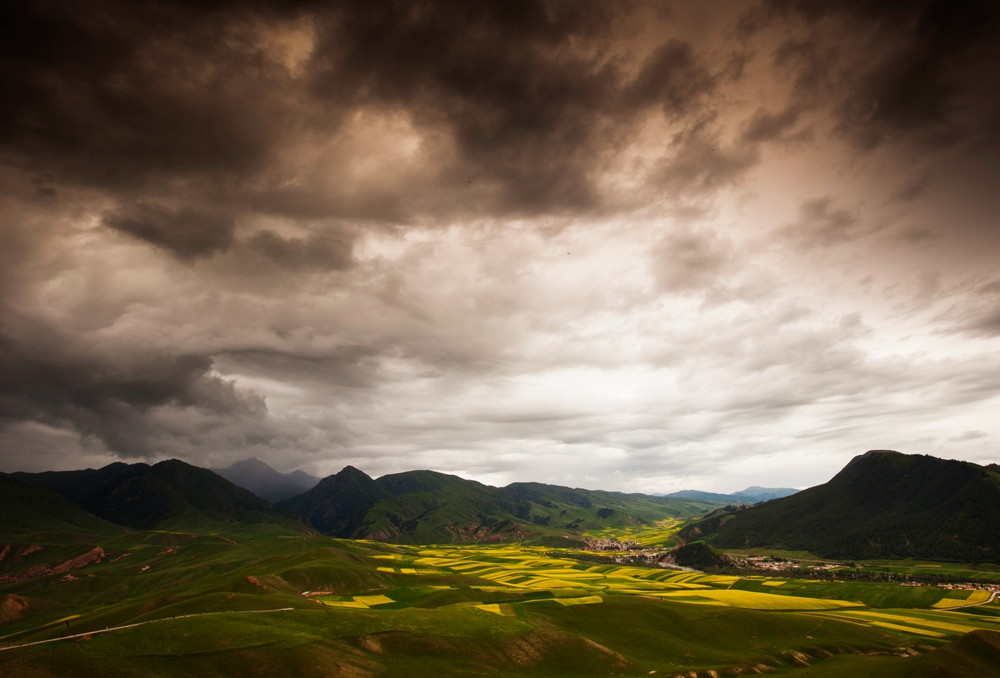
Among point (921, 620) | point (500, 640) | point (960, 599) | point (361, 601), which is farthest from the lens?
point (960, 599)

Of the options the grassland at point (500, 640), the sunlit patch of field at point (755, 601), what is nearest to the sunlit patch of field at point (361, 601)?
the grassland at point (500, 640)

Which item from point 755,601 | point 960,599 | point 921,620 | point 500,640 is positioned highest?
point 500,640

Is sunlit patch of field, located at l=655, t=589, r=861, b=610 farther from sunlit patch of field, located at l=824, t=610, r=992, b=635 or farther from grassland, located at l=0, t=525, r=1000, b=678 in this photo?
sunlit patch of field, located at l=824, t=610, r=992, b=635

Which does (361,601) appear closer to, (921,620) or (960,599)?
(921,620)

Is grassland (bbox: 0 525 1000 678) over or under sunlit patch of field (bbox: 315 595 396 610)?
over

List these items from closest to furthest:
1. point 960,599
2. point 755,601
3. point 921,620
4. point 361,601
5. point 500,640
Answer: point 500,640, point 921,620, point 361,601, point 755,601, point 960,599

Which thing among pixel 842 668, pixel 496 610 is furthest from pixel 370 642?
pixel 842 668

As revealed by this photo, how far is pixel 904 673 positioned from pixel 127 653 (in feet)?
377

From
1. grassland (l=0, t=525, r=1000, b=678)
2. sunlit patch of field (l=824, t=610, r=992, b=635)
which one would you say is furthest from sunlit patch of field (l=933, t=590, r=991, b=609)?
sunlit patch of field (l=824, t=610, r=992, b=635)

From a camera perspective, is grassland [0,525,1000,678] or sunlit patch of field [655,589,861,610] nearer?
grassland [0,525,1000,678]

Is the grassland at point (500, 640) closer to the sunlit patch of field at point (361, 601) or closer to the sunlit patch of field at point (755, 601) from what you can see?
the sunlit patch of field at point (361, 601)

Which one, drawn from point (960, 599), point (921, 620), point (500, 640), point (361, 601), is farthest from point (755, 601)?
point (361, 601)

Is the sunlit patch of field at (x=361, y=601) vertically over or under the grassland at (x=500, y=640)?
under

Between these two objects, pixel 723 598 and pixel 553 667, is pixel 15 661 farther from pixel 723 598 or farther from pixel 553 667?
pixel 723 598
